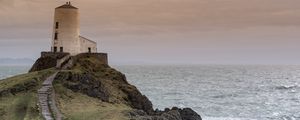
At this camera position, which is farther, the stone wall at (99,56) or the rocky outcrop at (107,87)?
the stone wall at (99,56)

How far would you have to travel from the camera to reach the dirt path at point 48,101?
134ft

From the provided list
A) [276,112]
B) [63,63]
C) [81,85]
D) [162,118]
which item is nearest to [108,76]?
[63,63]

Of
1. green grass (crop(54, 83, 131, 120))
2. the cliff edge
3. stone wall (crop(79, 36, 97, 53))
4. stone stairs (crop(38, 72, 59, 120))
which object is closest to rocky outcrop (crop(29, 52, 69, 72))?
the cliff edge

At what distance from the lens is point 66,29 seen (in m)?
68.4

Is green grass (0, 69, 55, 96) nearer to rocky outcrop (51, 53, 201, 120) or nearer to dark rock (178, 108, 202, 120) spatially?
rocky outcrop (51, 53, 201, 120)

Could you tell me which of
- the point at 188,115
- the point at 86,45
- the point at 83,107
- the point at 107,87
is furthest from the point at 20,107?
the point at 86,45

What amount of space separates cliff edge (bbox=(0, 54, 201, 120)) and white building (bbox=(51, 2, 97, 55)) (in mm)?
2483

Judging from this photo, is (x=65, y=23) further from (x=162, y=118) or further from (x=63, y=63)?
(x=162, y=118)

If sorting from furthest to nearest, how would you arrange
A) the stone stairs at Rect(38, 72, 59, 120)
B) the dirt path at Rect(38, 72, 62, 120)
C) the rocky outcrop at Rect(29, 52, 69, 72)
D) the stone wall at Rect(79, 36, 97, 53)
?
1. the stone wall at Rect(79, 36, 97, 53)
2. the rocky outcrop at Rect(29, 52, 69, 72)
3. the stone stairs at Rect(38, 72, 59, 120)
4. the dirt path at Rect(38, 72, 62, 120)

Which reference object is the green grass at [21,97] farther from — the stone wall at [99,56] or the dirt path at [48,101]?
the stone wall at [99,56]

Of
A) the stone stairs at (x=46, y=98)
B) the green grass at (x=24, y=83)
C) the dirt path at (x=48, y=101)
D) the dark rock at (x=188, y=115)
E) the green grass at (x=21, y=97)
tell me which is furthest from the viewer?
the dark rock at (x=188, y=115)

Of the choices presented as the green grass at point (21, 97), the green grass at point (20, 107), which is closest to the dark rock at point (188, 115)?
the green grass at point (21, 97)

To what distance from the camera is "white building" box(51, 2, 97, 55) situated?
68000mm

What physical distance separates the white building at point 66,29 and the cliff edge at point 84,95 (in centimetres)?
248
